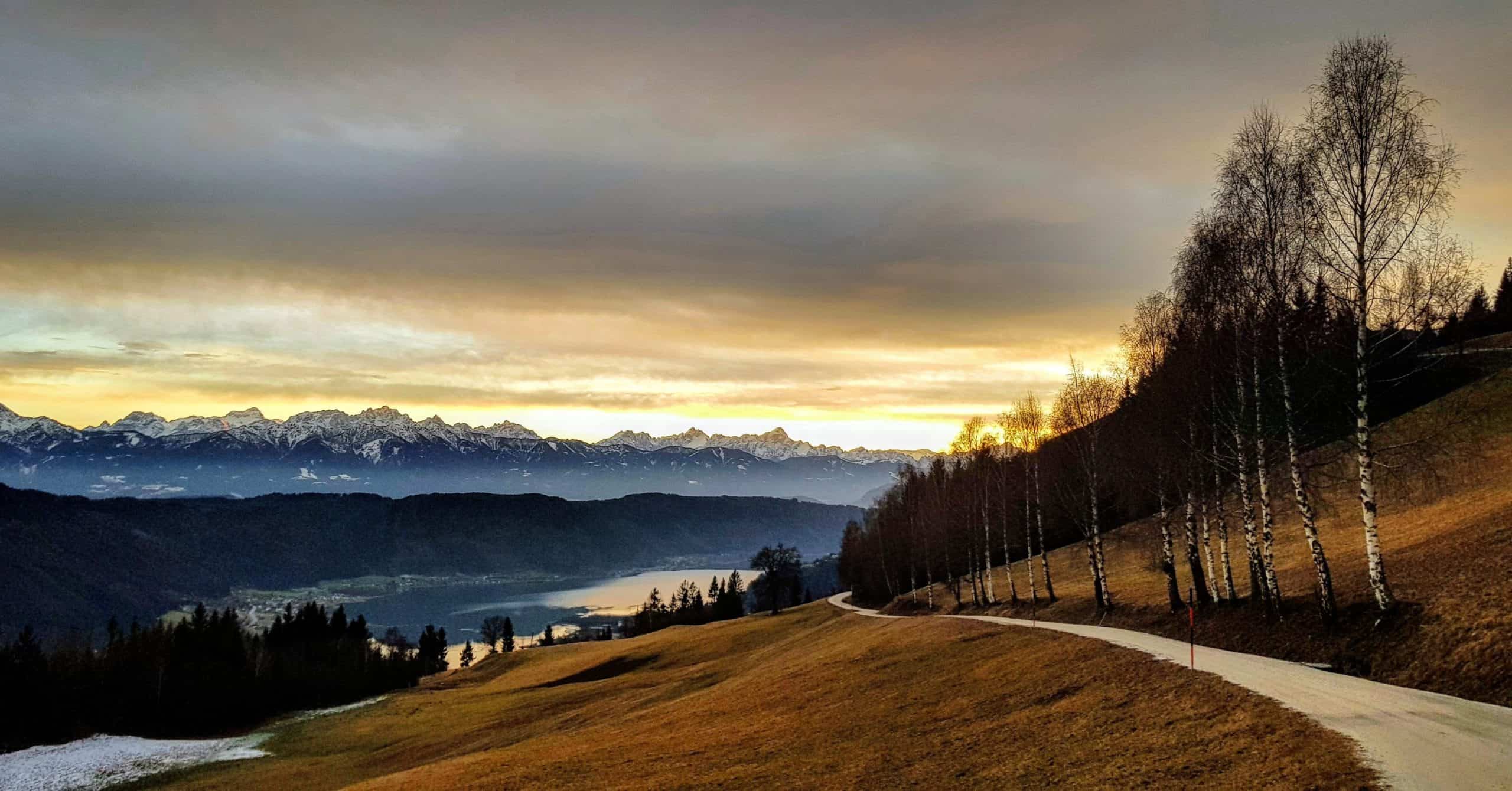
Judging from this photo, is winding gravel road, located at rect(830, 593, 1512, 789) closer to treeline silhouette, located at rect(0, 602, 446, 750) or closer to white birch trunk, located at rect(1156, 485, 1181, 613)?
white birch trunk, located at rect(1156, 485, 1181, 613)

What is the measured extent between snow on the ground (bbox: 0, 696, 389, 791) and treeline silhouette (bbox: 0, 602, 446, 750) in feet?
32.8

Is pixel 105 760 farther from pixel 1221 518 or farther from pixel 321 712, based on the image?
pixel 1221 518

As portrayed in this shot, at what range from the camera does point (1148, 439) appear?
37.8m

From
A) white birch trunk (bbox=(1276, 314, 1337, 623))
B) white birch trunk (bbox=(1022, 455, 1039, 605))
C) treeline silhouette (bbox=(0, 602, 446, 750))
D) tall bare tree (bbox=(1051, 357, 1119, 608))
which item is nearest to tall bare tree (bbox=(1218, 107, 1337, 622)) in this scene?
white birch trunk (bbox=(1276, 314, 1337, 623))

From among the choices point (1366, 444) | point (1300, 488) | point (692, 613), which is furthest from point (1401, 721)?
point (692, 613)

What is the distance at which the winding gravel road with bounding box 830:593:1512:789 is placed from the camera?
1369 centimetres

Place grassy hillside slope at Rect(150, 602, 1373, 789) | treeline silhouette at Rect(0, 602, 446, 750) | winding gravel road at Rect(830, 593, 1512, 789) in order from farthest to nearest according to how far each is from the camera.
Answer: treeline silhouette at Rect(0, 602, 446, 750)
grassy hillside slope at Rect(150, 602, 1373, 789)
winding gravel road at Rect(830, 593, 1512, 789)

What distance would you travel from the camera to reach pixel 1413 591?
A: 25.7m

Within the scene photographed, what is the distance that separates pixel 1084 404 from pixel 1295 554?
1756 centimetres

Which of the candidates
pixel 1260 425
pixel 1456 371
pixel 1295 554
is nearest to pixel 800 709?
pixel 1260 425

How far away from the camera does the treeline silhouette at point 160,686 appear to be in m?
78.1

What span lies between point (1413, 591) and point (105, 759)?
80.5 meters

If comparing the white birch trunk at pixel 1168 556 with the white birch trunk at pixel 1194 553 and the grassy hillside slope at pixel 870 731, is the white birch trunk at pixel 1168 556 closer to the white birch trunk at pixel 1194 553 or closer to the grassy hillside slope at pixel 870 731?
the white birch trunk at pixel 1194 553

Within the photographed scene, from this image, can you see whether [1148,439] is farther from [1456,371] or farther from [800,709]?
[1456,371]
